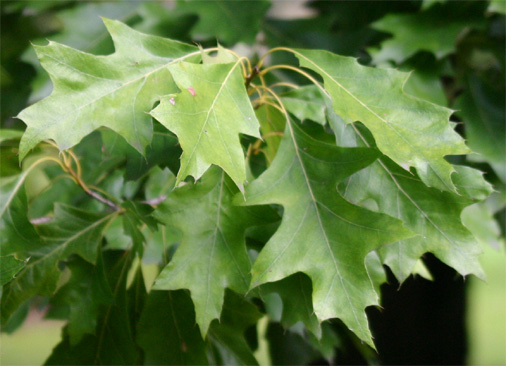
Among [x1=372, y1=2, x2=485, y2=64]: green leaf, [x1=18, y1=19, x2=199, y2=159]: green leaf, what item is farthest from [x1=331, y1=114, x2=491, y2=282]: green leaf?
[x1=372, y1=2, x2=485, y2=64]: green leaf

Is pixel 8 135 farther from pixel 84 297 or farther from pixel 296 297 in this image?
pixel 296 297

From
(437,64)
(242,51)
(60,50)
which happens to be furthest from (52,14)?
(437,64)

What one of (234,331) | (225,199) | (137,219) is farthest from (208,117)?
(234,331)

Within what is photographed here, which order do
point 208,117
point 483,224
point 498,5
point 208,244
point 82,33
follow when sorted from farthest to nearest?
point 82,33, point 483,224, point 498,5, point 208,244, point 208,117

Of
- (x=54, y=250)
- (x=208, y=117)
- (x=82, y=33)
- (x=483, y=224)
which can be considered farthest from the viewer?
(x=82, y=33)

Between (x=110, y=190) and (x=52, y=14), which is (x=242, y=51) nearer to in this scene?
(x=52, y=14)

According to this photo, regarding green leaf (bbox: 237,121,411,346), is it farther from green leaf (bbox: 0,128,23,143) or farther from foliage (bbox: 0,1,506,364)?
green leaf (bbox: 0,128,23,143)

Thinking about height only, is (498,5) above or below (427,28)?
above
